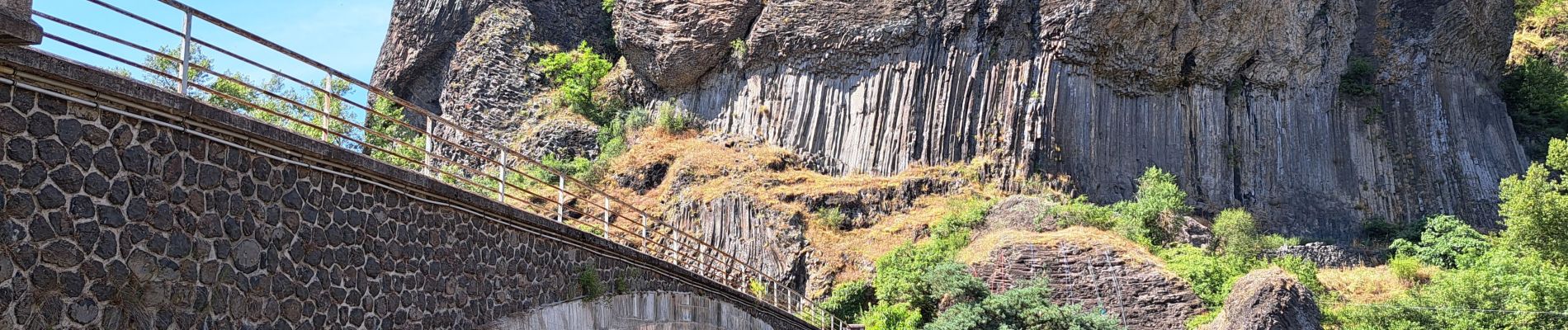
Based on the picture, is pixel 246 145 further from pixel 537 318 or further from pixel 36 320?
pixel 537 318

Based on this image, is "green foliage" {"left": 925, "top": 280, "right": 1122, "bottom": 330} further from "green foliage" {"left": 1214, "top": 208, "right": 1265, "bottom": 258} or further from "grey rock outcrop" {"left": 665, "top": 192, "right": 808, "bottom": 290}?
"green foliage" {"left": 1214, "top": 208, "right": 1265, "bottom": 258}

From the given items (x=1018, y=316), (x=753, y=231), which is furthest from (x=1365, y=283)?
(x=753, y=231)

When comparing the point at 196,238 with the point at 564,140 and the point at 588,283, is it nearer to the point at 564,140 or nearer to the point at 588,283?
the point at 588,283

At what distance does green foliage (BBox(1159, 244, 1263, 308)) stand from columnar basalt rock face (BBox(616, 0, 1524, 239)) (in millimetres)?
6559

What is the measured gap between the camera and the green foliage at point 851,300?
27.3 m

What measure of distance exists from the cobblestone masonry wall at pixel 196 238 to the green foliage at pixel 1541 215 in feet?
77.5

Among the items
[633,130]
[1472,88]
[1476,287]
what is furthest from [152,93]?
[1472,88]

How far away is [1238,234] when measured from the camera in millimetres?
30203

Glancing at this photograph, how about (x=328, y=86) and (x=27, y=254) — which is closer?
(x=27, y=254)

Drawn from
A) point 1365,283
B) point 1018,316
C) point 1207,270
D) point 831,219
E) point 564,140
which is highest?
point 564,140

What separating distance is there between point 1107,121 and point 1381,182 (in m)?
11.1

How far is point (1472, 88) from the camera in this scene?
1665 inches

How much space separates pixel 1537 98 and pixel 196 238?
47.0 meters

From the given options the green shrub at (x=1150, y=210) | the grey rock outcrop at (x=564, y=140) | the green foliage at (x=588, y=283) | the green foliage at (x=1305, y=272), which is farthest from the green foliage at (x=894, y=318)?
the grey rock outcrop at (x=564, y=140)
